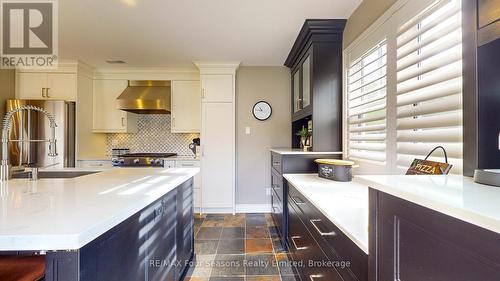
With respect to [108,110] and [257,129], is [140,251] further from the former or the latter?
[108,110]

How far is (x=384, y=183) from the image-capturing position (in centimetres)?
71

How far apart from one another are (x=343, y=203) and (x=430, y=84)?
2.51ft

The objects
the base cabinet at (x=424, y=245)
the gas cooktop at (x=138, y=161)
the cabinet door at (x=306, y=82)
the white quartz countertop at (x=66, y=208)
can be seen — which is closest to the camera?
the base cabinet at (x=424, y=245)

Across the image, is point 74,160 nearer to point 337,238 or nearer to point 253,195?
point 253,195

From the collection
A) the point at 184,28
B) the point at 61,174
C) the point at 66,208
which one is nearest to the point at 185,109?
the point at 184,28

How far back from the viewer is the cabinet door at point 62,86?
3.48 meters

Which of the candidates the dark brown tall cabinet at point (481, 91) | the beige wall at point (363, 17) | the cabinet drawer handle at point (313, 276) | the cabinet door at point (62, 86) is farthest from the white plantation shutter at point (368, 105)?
the cabinet door at point (62, 86)

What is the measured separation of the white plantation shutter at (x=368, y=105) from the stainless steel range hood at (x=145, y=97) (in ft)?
8.86

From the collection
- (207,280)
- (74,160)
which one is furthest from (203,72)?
(207,280)

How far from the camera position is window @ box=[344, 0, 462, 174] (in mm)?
1062

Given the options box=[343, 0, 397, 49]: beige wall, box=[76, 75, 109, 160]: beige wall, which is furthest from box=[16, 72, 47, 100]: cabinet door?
box=[343, 0, 397, 49]: beige wall

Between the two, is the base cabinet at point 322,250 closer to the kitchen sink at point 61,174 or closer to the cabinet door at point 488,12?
the cabinet door at point 488,12

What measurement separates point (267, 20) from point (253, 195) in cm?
254

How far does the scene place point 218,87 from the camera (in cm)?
351
